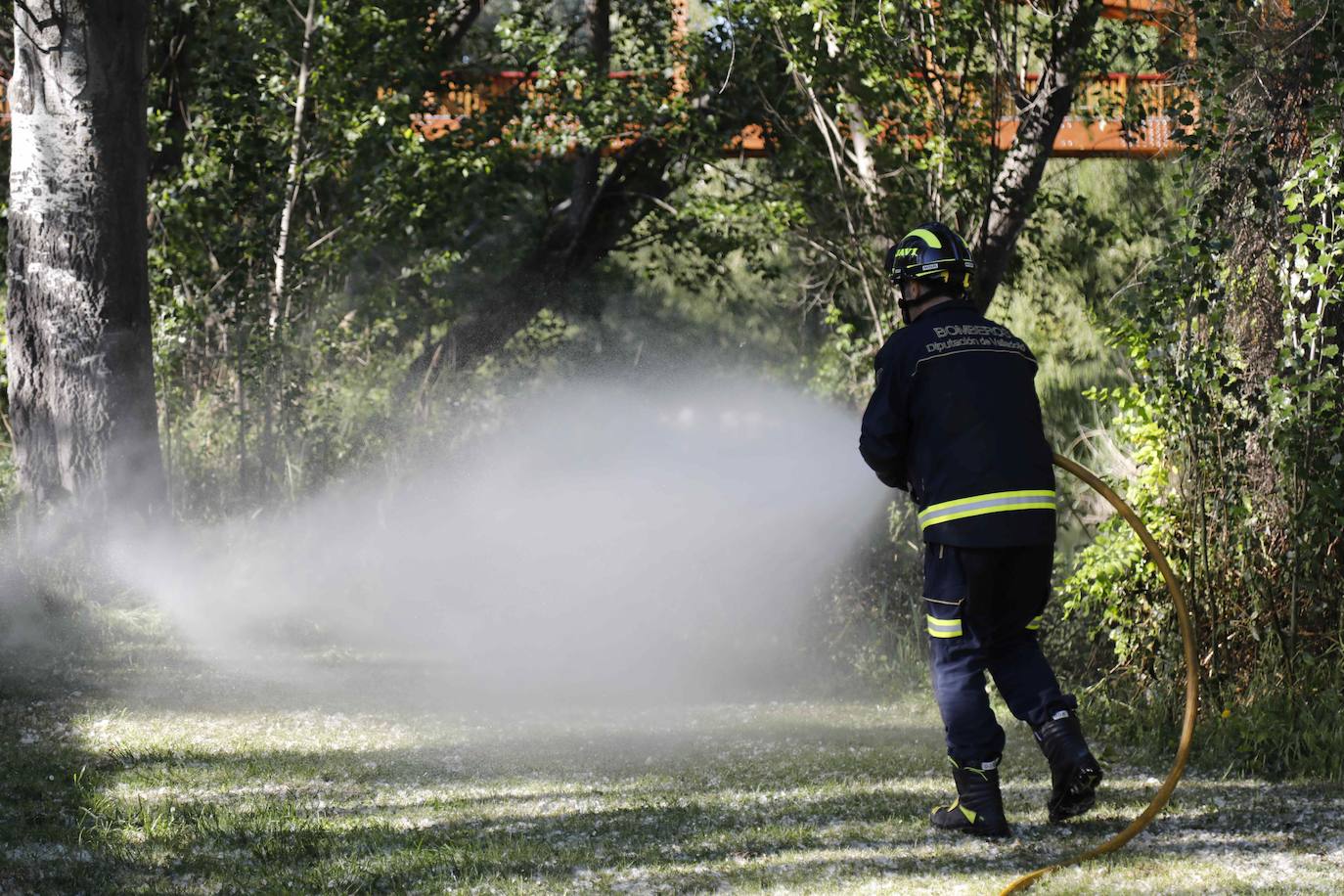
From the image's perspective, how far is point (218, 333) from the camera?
32.8 ft

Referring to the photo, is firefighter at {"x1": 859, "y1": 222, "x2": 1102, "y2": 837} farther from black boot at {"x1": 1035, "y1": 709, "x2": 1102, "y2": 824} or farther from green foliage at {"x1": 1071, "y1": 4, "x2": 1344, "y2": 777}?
green foliage at {"x1": 1071, "y1": 4, "x2": 1344, "y2": 777}

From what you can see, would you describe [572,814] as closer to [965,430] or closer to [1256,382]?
[965,430]

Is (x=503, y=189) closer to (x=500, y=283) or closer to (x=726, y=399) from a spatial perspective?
(x=500, y=283)

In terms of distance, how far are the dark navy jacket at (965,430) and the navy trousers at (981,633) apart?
82 millimetres

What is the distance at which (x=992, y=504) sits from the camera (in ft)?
Result: 12.9

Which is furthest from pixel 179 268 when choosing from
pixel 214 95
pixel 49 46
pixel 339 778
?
pixel 339 778

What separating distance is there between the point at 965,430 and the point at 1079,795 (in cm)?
112

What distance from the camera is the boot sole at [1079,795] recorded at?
3967 millimetres

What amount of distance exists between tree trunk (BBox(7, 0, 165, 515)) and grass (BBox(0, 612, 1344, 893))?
1.76 m

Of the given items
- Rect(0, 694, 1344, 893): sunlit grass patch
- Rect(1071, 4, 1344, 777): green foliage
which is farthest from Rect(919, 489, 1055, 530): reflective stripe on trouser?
Rect(1071, 4, 1344, 777): green foliage

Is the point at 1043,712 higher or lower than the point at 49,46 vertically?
lower

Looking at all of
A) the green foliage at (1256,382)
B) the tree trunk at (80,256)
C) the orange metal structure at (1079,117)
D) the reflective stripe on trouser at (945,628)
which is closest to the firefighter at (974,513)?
the reflective stripe on trouser at (945,628)

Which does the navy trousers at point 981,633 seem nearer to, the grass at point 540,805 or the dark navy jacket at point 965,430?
the dark navy jacket at point 965,430

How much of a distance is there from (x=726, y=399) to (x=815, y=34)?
385 cm
